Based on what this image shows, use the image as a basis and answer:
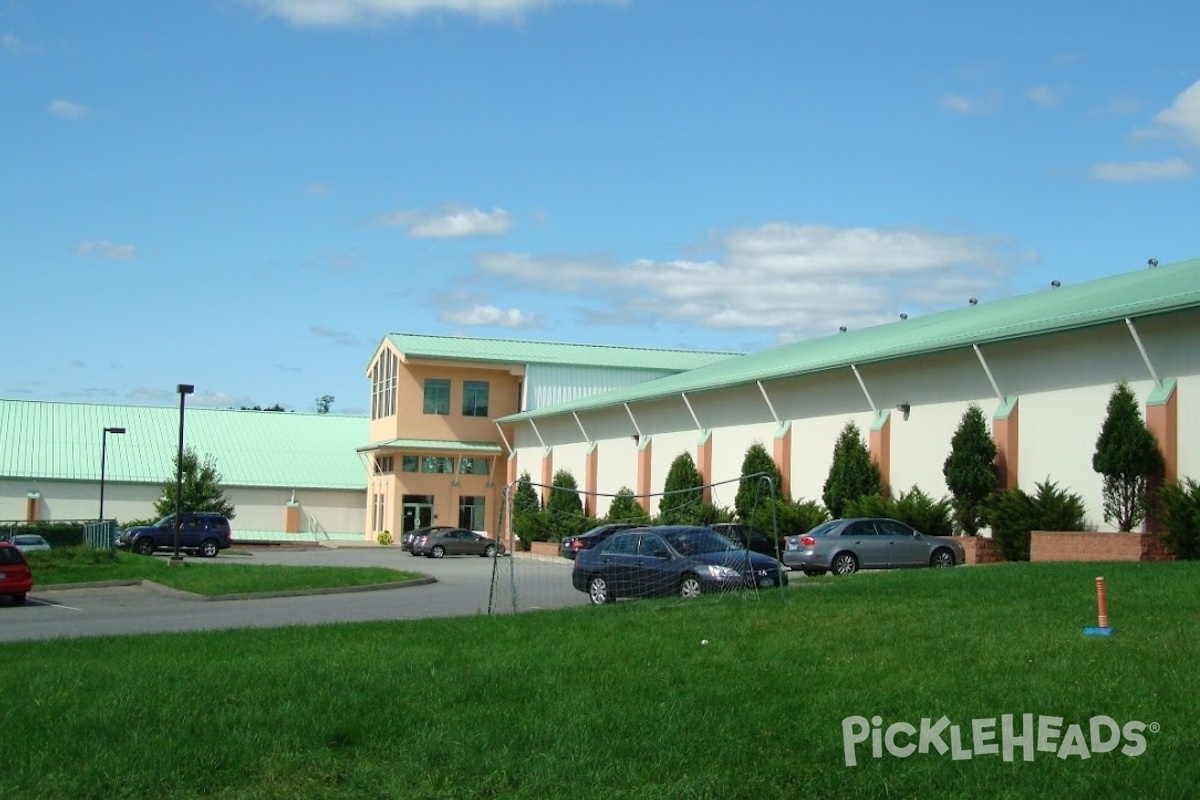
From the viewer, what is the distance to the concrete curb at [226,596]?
1187 inches

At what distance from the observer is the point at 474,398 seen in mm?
73812

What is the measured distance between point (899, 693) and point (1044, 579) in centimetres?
1076

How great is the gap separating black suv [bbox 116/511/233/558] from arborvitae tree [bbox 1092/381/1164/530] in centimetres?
3766

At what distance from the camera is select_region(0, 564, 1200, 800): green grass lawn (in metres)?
8.70

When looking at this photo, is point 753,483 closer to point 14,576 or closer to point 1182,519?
point 1182,519

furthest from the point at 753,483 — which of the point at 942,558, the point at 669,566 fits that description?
the point at 669,566

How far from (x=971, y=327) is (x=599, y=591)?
60.7ft

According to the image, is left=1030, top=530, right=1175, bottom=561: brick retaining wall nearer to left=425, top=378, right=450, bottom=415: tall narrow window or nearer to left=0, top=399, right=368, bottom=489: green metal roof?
left=425, top=378, right=450, bottom=415: tall narrow window

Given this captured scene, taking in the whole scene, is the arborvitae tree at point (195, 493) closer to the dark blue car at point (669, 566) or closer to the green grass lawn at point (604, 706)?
the dark blue car at point (669, 566)

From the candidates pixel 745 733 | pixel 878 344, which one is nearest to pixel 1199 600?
pixel 745 733

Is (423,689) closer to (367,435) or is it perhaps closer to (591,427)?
(591,427)

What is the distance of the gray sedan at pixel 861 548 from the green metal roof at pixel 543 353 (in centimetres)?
4133

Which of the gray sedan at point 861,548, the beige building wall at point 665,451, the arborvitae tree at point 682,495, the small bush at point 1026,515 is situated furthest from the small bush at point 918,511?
the beige building wall at point 665,451

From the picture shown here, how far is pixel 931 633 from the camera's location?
13703 mm
